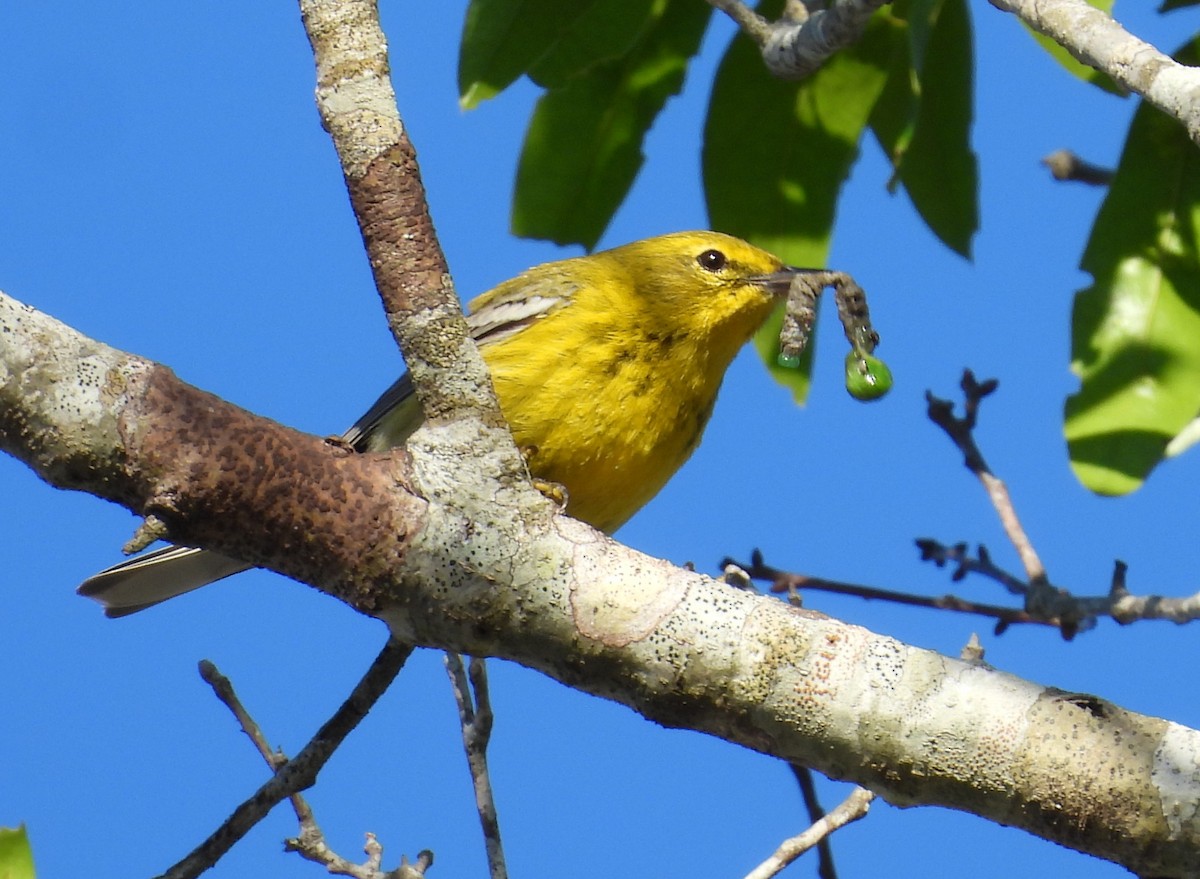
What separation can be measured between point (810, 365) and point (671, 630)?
248cm

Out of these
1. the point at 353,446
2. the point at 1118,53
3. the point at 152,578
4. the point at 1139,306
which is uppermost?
the point at 1139,306

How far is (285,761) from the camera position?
135 inches

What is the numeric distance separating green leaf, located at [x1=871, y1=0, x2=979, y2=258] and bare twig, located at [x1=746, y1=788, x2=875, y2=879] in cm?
222

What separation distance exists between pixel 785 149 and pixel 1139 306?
1346 mm

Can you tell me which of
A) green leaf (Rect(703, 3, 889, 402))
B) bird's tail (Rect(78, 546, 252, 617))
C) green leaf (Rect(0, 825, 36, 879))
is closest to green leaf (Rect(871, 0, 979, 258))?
green leaf (Rect(703, 3, 889, 402))

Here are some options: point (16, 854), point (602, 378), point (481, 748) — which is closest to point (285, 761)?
point (481, 748)

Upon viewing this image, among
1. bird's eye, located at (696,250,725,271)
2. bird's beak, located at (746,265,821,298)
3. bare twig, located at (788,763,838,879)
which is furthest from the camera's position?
bird's eye, located at (696,250,725,271)

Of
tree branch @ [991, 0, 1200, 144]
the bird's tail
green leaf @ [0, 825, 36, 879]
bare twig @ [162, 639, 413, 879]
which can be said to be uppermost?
tree branch @ [991, 0, 1200, 144]

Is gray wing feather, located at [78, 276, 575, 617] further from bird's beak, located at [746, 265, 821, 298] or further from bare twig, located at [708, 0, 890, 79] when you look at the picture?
bare twig, located at [708, 0, 890, 79]

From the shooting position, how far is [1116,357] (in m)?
4.35

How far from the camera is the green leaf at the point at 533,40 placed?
175 inches

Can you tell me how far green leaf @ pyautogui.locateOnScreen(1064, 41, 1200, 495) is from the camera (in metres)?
4.24

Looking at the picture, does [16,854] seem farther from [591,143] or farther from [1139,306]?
[1139,306]

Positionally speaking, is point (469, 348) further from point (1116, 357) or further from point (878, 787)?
point (1116, 357)
